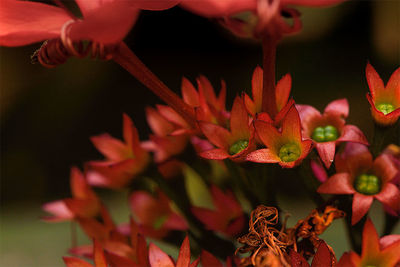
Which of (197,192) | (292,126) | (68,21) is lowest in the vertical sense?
(197,192)

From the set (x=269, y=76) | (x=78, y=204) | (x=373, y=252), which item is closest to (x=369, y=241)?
(x=373, y=252)

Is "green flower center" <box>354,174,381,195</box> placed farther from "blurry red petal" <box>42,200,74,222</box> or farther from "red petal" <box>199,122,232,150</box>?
"blurry red petal" <box>42,200,74,222</box>

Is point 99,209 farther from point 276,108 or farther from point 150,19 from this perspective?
point 150,19

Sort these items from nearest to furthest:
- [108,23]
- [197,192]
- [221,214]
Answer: [108,23] → [221,214] → [197,192]

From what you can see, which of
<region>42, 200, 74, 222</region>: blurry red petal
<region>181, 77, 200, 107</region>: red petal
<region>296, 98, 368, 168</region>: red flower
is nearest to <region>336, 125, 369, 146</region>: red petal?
<region>296, 98, 368, 168</region>: red flower

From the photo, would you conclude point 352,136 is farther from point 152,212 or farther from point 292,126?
point 152,212

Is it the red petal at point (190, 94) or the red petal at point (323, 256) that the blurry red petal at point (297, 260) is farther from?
the red petal at point (190, 94)

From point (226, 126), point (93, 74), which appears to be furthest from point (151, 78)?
point (93, 74)

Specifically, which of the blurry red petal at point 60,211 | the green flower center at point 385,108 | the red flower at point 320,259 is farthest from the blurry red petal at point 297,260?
the blurry red petal at point 60,211
